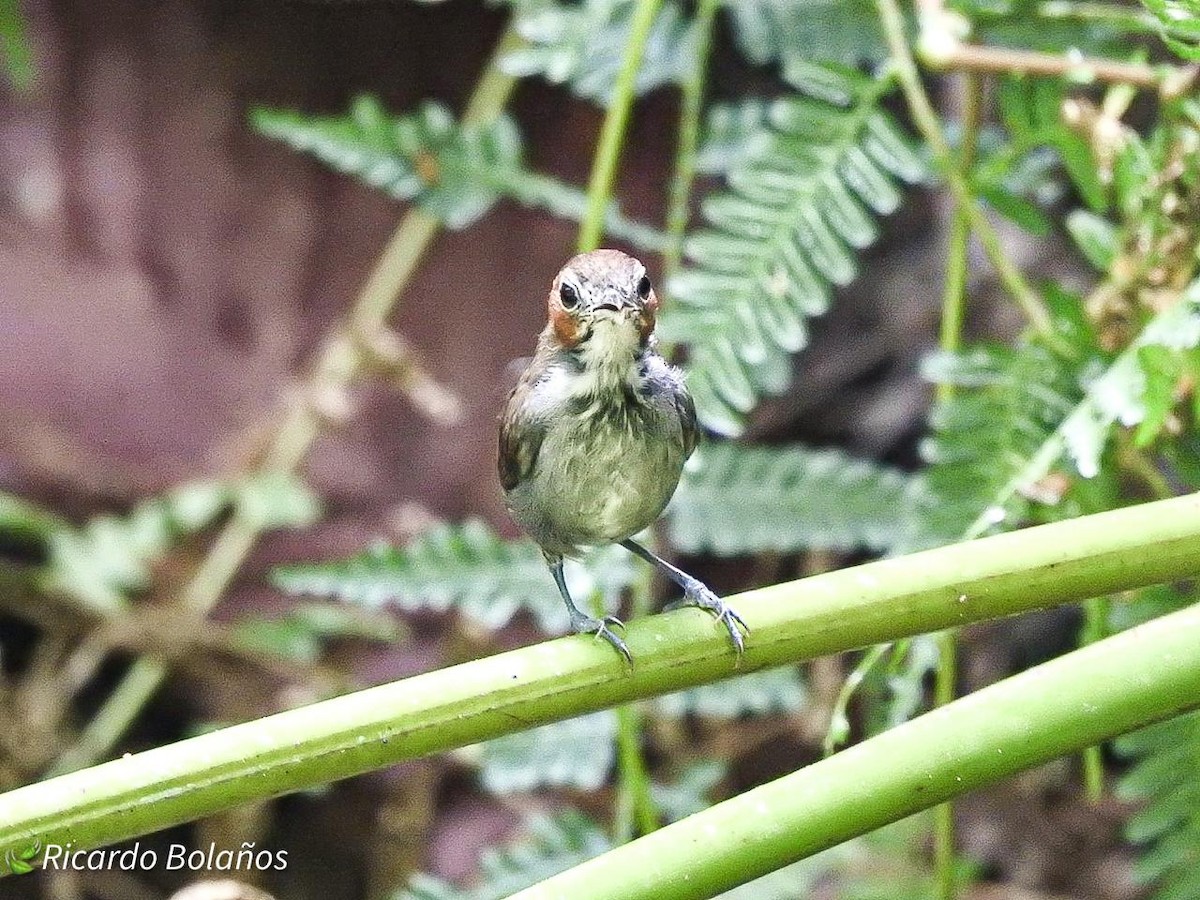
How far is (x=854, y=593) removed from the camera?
146 centimetres

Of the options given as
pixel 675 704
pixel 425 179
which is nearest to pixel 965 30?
pixel 425 179

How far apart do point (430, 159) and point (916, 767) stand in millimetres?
2008

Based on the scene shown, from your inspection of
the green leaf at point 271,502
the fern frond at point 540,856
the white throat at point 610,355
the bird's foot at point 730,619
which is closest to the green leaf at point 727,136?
the white throat at point 610,355

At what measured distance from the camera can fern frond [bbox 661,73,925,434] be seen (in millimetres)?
2508

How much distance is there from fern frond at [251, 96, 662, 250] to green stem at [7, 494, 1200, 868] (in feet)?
5.22

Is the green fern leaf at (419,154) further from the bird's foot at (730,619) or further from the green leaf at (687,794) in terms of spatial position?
the bird's foot at (730,619)

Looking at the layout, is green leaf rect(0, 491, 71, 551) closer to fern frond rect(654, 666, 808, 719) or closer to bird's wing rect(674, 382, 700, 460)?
fern frond rect(654, 666, 808, 719)

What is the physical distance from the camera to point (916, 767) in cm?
138

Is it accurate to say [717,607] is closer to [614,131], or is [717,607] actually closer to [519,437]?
[519,437]

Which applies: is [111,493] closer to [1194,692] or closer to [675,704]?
[675,704]

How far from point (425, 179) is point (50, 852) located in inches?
75.9

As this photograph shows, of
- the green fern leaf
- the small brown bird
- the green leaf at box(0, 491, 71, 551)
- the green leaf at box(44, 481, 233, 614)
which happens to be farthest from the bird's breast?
the green leaf at box(0, 491, 71, 551)

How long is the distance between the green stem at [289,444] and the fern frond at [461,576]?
1.10m

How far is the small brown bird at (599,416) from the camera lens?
2029 mm
